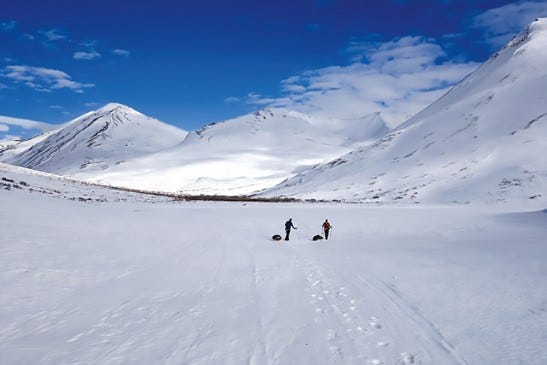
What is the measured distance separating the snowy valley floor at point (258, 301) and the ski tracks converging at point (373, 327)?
4 centimetres

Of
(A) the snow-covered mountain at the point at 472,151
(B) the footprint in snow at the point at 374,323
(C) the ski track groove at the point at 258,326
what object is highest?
(A) the snow-covered mountain at the point at 472,151

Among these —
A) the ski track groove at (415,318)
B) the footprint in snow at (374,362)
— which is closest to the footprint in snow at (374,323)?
the ski track groove at (415,318)

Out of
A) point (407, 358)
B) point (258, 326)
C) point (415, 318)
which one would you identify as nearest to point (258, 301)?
point (258, 326)

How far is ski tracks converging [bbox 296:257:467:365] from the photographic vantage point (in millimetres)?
7918

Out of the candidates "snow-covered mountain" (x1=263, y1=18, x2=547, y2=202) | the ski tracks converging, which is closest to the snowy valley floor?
the ski tracks converging

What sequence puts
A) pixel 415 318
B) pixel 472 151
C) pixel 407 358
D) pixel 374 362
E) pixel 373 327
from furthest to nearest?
1. pixel 472 151
2. pixel 415 318
3. pixel 373 327
4. pixel 407 358
5. pixel 374 362

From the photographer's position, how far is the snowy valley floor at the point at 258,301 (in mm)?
8102

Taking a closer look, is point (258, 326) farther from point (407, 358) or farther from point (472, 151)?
point (472, 151)

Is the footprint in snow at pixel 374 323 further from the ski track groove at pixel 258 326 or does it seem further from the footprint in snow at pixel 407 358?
the ski track groove at pixel 258 326

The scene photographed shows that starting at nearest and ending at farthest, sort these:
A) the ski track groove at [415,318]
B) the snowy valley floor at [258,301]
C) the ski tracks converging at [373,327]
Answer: the ski tracks converging at [373,327] < the snowy valley floor at [258,301] < the ski track groove at [415,318]

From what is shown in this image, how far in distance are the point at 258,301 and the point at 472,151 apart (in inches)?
4263

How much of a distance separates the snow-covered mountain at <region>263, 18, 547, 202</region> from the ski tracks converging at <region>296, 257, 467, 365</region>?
66.9 metres

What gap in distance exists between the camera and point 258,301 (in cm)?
1166

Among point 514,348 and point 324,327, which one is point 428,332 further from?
point 324,327
